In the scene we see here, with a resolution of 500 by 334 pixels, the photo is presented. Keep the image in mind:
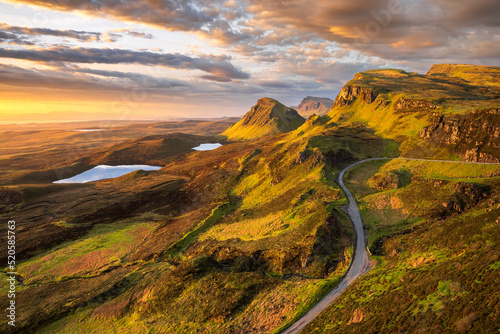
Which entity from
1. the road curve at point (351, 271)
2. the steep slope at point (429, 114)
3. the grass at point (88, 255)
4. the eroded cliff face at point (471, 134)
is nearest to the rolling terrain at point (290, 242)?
the eroded cliff face at point (471, 134)

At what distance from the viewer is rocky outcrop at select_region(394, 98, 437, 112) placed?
11175 cm

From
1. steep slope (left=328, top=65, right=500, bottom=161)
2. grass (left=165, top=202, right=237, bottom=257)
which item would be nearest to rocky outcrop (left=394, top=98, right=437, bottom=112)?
steep slope (left=328, top=65, right=500, bottom=161)

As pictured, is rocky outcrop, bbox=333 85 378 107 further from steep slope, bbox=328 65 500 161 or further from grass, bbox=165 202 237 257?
grass, bbox=165 202 237 257

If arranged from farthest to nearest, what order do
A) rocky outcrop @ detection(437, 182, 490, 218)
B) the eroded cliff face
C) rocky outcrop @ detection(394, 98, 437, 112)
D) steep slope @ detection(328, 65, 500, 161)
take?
1. rocky outcrop @ detection(394, 98, 437, 112)
2. steep slope @ detection(328, 65, 500, 161)
3. the eroded cliff face
4. rocky outcrop @ detection(437, 182, 490, 218)

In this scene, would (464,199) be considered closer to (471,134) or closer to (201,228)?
Result: (471,134)

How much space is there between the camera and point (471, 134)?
78.6 meters

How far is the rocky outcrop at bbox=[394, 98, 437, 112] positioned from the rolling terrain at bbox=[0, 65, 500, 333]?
2.30 ft

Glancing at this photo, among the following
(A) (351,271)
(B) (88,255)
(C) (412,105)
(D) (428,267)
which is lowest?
(B) (88,255)

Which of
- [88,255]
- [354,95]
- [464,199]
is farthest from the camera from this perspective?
[354,95]

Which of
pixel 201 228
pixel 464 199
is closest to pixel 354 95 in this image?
pixel 464 199

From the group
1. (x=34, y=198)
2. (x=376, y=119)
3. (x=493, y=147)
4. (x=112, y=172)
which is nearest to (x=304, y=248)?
(x=493, y=147)

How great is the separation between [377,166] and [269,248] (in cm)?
6153

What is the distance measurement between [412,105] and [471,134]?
48652 mm

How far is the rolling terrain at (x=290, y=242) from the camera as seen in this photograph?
93.8 feet
